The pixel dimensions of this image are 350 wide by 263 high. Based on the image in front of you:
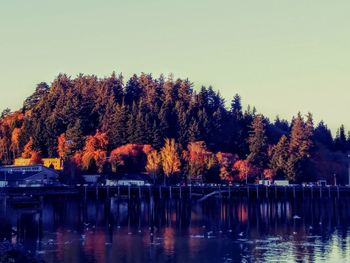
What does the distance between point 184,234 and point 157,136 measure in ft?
202

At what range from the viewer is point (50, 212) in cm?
9744

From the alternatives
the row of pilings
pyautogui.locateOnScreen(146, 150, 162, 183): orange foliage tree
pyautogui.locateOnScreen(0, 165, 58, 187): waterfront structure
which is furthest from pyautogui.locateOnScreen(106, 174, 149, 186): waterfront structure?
the row of pilings

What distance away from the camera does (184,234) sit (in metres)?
71.2

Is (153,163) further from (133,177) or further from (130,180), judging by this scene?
(130,180)

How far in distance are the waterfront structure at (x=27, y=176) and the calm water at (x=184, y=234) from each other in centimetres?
533

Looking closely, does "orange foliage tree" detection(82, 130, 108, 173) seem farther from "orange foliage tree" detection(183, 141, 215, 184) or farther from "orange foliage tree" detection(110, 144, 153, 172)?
"orange foliage tree" detection(183, 141, 215, 184)

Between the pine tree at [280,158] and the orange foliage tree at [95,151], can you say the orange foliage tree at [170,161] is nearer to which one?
the orange foliage tree at [95,151]

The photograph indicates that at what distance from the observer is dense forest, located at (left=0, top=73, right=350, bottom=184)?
12688cm

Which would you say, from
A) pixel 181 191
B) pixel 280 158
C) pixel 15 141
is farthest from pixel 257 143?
pixel 15 141

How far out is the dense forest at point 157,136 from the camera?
127 m

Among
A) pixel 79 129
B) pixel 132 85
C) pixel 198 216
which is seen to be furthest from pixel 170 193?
pixel 132 85

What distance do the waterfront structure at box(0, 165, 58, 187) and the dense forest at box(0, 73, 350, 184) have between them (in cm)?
839

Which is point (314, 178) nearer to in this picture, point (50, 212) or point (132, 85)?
point (132, 85)

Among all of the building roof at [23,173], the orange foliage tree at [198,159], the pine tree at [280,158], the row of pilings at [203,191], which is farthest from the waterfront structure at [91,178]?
the pine tree at [280,158]
